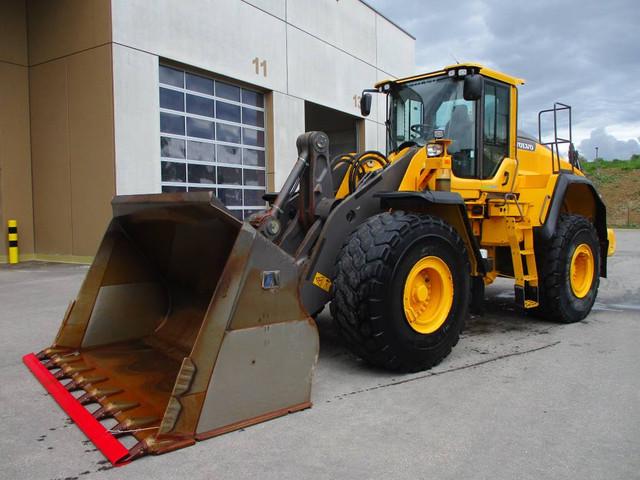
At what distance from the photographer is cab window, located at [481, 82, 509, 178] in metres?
5.63

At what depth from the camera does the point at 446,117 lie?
5.57 meters

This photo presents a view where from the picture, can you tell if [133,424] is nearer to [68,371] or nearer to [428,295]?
[68,371]

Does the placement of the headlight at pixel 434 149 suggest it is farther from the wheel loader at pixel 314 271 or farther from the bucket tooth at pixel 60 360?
the bucket tooth at pixel 60 360

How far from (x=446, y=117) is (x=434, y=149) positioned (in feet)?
Result: 2.52

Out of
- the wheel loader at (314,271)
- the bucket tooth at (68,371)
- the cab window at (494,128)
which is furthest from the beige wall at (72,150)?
the cab window at (494,128)

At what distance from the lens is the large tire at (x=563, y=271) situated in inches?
234

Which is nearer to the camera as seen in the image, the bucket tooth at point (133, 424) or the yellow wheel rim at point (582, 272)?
the bucket tooth at point (133, 424)

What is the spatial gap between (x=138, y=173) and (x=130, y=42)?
8.49 ft

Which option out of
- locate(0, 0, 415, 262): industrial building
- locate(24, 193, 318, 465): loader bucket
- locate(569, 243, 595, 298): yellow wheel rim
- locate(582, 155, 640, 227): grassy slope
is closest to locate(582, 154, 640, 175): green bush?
locate(582, 155, 640, 227): grassy slope

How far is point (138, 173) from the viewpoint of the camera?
10.9 meters

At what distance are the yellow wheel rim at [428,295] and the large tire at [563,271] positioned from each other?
209 cm

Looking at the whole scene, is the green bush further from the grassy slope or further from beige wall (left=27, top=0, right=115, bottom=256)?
beige wall (left=27, top=0, right=115, bottom=256)

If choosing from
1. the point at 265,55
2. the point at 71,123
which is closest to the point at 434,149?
the point at 71,123

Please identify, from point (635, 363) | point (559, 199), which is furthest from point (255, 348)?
point (559, 199)
